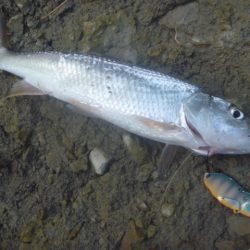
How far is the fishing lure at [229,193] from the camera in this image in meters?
3.21

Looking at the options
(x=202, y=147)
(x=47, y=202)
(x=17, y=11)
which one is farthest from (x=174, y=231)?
(x=17, y=11)

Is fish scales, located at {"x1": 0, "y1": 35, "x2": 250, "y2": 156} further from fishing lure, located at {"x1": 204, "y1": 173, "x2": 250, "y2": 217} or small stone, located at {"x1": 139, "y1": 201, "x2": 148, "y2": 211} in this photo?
small stone, located at {"x1": 139, "y1": 201, "x2": 148, "y2": 211}

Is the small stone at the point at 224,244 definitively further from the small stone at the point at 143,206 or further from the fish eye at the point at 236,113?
the fish eye at the point at 236,113

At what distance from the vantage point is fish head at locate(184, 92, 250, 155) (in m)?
3.05

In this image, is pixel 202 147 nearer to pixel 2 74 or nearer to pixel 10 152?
pixel 10 152

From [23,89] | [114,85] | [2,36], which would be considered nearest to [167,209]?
[114,85]

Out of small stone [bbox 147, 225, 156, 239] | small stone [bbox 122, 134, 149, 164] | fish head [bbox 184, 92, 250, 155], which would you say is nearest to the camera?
fish head [bbox 184, 92, 250, 155]

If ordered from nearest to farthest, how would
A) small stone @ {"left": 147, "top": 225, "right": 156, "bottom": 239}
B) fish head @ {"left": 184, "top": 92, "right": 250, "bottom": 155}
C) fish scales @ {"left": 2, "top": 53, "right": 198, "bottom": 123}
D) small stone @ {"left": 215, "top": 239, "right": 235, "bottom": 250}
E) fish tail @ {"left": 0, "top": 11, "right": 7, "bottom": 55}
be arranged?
fish head @ {"left": 184, "top": 92, "right": 250, "bottom": 155}
fish scales @ {"left": 2, "top": 53, "right": 198, "bottom": 123}
small stone @ {"left": 215, "top": 239, "right": 235, "bottom": 250}
small stone @ {"left": 147, "top": 225, "right": 156, "bottom": 239}
fish tail @ {"left": 0, "top": 11, "right": 7, "bottom": 55}

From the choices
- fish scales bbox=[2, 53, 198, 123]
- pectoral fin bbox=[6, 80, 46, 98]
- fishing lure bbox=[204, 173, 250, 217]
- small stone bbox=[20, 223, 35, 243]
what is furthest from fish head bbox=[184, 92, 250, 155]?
small stone bbox=[20, 223, 35, 243]

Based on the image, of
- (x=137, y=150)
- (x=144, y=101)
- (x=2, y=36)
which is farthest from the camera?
(x=2, y=36)

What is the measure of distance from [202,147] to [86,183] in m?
1.06

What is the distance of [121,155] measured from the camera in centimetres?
358

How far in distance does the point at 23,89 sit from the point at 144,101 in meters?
1.11

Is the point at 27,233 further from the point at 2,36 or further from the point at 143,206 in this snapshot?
the point at 2,36
